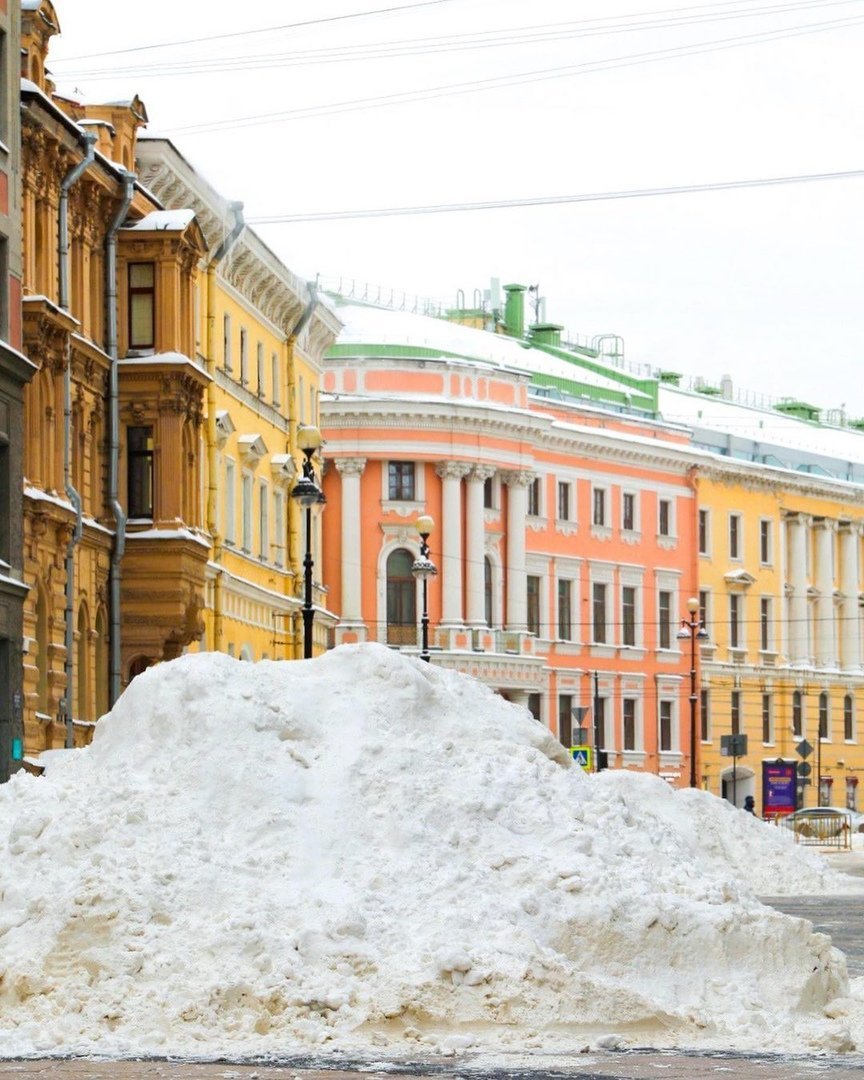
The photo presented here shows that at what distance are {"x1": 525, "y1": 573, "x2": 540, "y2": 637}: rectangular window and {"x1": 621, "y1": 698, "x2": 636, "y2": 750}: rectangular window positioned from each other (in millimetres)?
4355

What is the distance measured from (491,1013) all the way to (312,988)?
2.87 ft

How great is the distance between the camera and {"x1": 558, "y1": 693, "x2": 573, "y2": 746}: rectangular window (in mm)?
76875

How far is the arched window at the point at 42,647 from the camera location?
35.6 metres

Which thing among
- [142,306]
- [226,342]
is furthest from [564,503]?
[142,306]

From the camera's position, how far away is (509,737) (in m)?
16.5

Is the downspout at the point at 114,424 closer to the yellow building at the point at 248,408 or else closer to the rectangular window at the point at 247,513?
the yellow building at the point at 248,408

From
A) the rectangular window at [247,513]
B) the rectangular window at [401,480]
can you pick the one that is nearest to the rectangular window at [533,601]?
the rectangular window at [401,480]

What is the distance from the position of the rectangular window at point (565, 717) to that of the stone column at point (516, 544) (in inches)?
130

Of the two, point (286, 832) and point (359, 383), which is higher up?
point (359, 383)

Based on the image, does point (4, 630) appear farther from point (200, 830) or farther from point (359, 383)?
point (359, 383)

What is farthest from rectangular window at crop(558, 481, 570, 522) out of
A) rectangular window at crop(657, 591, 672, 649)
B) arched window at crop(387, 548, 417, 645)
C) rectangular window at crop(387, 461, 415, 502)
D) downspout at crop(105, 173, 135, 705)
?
downspout at crop(105, 173, 135, 705)

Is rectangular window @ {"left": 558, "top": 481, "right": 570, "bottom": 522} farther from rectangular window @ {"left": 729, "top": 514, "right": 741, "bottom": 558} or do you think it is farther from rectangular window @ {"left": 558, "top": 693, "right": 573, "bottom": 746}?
rectangular window @ {"left": 729, "top": 514, "right": 741, "bottom": 558}

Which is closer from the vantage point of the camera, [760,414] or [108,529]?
[108,529]

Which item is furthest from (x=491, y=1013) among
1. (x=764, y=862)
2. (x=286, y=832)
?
(x=764, y=862)
